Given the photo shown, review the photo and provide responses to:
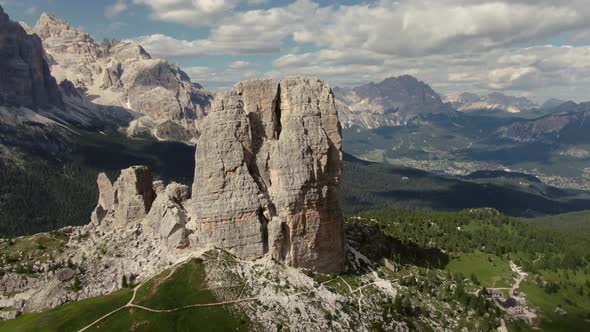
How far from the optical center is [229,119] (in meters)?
93.4

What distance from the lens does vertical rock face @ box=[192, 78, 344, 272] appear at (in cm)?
9081

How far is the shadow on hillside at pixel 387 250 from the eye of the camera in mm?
119425

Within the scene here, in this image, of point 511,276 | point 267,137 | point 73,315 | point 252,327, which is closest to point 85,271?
point 73,315

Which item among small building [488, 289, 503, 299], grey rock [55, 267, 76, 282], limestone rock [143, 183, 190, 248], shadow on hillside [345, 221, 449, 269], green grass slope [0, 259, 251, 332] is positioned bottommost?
small building [488, 289, 503, 299]

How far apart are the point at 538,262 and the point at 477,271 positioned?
2603 cm

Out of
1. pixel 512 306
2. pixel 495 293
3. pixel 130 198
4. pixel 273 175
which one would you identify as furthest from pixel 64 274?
pixel 495 293

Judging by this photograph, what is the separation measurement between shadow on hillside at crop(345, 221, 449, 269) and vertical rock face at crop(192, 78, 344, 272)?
20473mm

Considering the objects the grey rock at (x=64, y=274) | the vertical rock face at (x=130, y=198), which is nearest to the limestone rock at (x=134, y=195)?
the vertical rock face at (x=130, y=198)

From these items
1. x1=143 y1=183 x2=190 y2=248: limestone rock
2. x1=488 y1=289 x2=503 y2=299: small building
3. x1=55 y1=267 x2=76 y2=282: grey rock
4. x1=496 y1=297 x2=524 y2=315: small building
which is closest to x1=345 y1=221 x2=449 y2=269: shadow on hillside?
x1=488 y1=289 x2=503 y2=299: small building

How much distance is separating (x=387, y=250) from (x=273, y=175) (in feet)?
157

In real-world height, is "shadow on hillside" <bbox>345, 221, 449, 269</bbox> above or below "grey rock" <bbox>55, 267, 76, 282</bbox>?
below

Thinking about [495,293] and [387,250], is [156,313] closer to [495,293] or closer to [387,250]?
[387,250]

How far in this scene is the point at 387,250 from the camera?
125250mm

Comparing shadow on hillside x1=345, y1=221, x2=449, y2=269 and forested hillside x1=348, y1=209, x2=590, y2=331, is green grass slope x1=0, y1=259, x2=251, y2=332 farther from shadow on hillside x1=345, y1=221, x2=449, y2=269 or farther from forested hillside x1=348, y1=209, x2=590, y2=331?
forested hillside x1=348, y1=209, x2=590, y2=331
